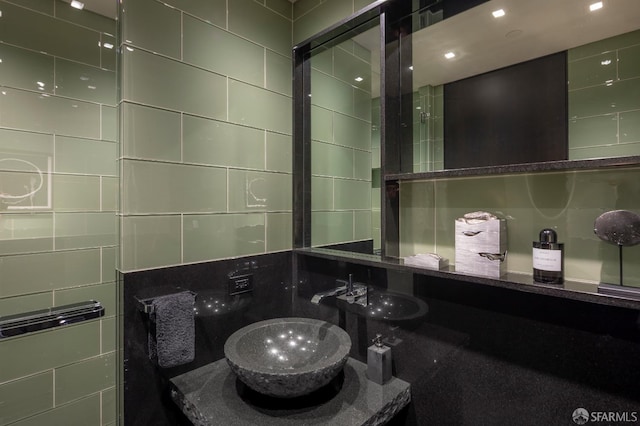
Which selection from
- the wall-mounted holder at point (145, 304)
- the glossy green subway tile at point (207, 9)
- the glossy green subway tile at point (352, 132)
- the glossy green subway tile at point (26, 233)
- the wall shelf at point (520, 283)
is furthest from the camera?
the glossy green subway tile at point (352, 132)

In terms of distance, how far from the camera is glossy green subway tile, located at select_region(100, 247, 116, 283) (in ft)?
4.77

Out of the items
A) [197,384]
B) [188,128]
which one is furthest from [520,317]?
[188,128]

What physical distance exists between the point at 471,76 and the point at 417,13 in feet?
1.10

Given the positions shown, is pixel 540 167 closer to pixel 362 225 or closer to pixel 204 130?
pixel 362 225

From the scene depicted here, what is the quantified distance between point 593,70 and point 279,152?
1.13 m

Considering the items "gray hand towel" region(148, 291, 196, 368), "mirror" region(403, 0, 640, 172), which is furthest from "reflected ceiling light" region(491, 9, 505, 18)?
"gray hand towel" region(148, 291, 196, 368)

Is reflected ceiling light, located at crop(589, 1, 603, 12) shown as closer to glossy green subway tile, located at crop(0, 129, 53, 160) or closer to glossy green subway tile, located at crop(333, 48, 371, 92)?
glossy green subway tile, located at crop(333, 48, 371, 92)

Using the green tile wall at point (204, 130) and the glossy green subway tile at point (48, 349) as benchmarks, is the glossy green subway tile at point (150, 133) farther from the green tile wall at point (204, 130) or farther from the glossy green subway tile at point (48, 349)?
the glossy green subway tile at point (48, 349)

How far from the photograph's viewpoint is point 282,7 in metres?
1.48

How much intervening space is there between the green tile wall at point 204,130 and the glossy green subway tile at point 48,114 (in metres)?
0.60

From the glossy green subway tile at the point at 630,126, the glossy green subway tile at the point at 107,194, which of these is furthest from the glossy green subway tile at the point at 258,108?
the glossy green subway tile at the point at 630,126

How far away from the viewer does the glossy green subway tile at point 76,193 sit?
1.36 meters

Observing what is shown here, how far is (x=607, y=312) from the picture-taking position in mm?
754

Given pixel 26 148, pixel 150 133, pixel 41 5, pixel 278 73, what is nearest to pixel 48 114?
pixel 26 148
